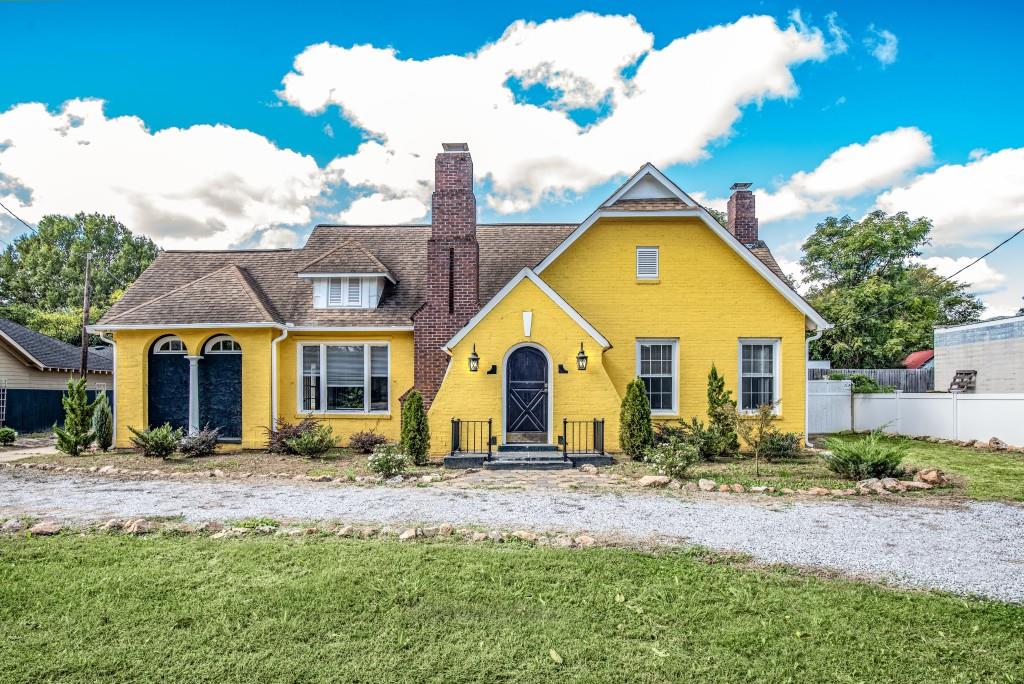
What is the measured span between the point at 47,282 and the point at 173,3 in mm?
51314

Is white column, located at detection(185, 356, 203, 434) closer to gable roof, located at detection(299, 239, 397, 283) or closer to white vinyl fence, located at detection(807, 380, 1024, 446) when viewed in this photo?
gable roof, located at detection(299, 239, 397, 283)

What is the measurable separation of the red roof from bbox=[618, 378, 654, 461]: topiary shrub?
101ft

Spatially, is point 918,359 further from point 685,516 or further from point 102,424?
point 102,424

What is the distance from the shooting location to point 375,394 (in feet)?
50.4

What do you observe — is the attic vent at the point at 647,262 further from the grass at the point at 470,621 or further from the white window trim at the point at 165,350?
the white window trim at the point at 165,350

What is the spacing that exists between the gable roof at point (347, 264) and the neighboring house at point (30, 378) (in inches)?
526

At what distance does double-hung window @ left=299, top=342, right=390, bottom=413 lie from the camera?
50.0ft

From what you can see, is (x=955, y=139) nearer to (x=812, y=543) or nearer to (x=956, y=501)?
(x=956, y=501)

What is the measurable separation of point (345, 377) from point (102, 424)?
596cm

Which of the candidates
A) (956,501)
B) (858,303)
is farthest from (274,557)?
(858,303)

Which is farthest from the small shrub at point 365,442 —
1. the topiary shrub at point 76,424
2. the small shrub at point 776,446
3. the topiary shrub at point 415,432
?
the small shrub at point 776,446

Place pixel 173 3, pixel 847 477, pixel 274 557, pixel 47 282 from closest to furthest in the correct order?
1. pixel 274 557
2. pixel 847 477
3. pixel 173 3
4. pixel 47 282

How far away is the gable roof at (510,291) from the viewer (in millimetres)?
13070

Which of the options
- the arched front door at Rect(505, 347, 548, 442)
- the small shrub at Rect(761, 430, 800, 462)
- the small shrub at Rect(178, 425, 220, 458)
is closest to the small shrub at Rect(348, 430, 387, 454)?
the small shrub at Rect(178, 425, 220, 458)
